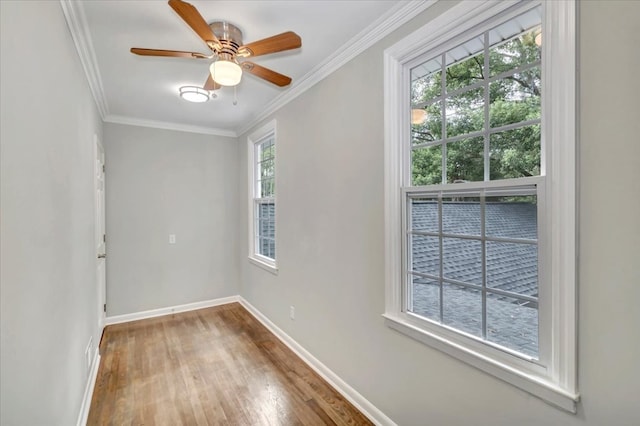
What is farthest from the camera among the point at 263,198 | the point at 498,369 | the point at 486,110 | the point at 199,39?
the point at 263,198

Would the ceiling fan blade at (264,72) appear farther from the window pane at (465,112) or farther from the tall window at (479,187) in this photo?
the window pane at (465,112)

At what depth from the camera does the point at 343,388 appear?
2236 mm

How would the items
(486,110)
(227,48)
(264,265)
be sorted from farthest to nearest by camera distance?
(264,265) → (227,48) → (486,110)

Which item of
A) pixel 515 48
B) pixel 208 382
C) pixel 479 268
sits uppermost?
pixel 515 48

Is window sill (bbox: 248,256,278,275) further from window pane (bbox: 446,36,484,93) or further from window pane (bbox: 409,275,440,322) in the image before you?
window pane (bbox: 446,36,484,93)

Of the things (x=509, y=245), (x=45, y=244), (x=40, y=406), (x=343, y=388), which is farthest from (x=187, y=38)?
(x=343, y=388)

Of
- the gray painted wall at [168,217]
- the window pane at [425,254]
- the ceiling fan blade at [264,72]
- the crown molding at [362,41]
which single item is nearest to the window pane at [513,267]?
the window pane at [425,254]

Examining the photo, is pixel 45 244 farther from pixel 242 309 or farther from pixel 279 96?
pixel 242 309

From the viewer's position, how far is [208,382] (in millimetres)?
2416

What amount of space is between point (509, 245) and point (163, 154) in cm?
410

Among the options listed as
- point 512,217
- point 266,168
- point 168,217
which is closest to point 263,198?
point 266,168

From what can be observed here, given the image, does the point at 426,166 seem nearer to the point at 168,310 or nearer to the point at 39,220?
the point at 39,220

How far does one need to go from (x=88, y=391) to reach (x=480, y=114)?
3198 mm

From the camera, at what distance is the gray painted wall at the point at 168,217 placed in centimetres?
369
